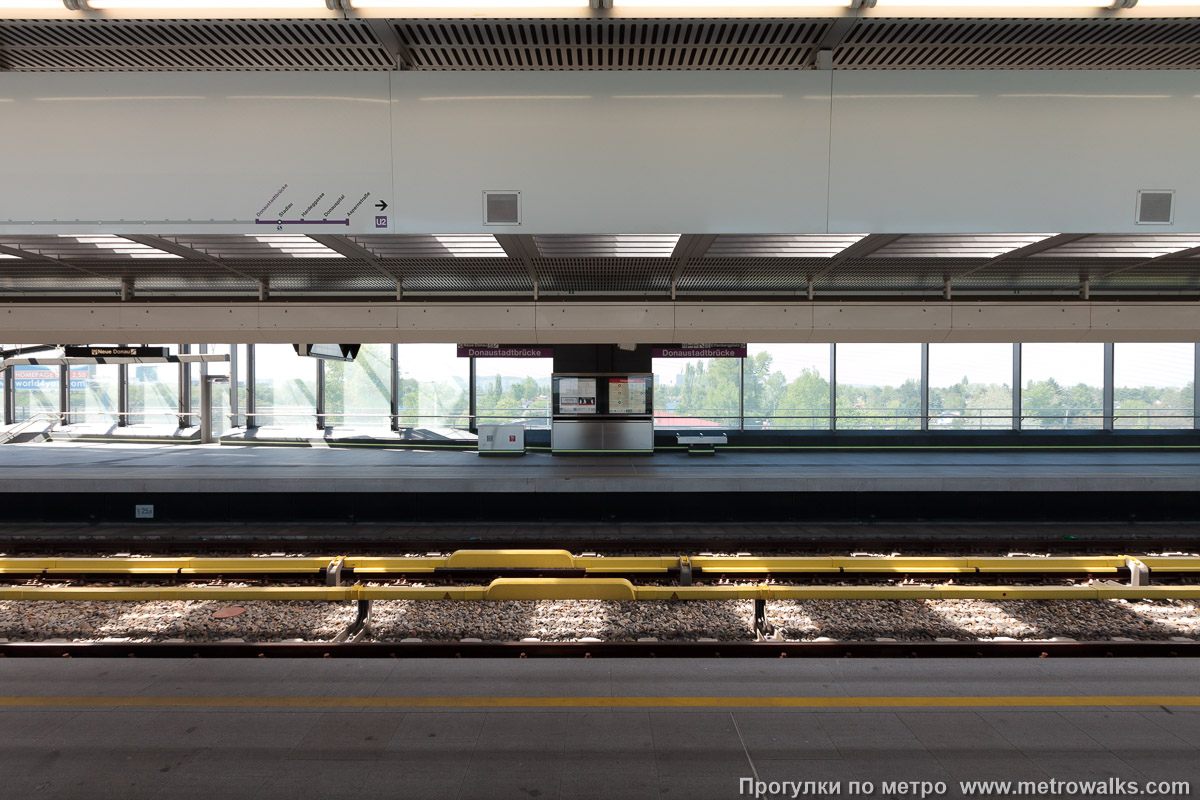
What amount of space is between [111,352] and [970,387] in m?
21.2

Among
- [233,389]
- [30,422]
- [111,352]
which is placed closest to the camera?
[111,352]

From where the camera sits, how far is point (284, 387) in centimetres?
1712

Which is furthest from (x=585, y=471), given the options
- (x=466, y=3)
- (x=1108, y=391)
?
(x=1108, y=391)

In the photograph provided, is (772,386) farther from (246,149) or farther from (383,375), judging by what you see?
(246,149)

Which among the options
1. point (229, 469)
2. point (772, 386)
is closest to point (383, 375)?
point (229, 469)

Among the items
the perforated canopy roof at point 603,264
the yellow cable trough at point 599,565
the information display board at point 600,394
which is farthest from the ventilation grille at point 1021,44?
the information display board at point 600,394

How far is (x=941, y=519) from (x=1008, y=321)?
4.92m

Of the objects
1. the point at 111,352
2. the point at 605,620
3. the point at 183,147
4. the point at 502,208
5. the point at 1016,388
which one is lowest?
the point at 605,620

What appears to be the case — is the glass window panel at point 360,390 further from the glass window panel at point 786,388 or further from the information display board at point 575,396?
the glass window panel at point 786,388

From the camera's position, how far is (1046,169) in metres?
3.01

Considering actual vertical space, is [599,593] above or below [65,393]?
below

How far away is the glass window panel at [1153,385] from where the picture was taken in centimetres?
1554

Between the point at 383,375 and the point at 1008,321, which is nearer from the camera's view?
the point at 1008,321

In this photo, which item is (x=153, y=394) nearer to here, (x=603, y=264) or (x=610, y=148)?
(x=603, y=264)
